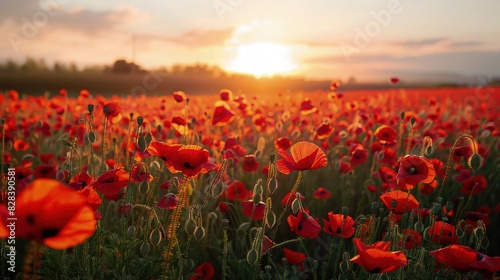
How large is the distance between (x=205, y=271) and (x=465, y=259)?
1.20 m

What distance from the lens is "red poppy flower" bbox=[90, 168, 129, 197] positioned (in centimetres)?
190

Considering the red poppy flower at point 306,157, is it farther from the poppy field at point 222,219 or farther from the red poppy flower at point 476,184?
the red poppy flower at point 476,184

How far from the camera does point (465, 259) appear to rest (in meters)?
1.57

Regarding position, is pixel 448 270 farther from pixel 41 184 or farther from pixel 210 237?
pixel 41 184

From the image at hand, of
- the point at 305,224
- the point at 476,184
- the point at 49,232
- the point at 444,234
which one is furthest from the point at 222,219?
the point at 476,184

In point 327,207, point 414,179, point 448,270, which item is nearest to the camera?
point 414,179

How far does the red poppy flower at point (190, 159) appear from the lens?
1.72 m

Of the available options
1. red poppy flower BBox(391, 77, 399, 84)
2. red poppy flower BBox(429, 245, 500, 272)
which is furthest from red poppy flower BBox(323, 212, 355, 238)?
red poppy flower BBox(391, 77, 399, 84)

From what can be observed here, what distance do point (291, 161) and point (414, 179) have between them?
1.81 ft

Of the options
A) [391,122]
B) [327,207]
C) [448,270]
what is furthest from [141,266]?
[391,122]

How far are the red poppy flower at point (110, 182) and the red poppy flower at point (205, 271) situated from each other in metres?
0.60

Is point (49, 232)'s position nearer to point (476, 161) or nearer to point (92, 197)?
point (92, 197)

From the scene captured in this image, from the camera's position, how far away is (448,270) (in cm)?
242

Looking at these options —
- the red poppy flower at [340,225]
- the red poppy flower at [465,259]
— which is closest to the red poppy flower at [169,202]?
the red poppy flower at [340,225]
